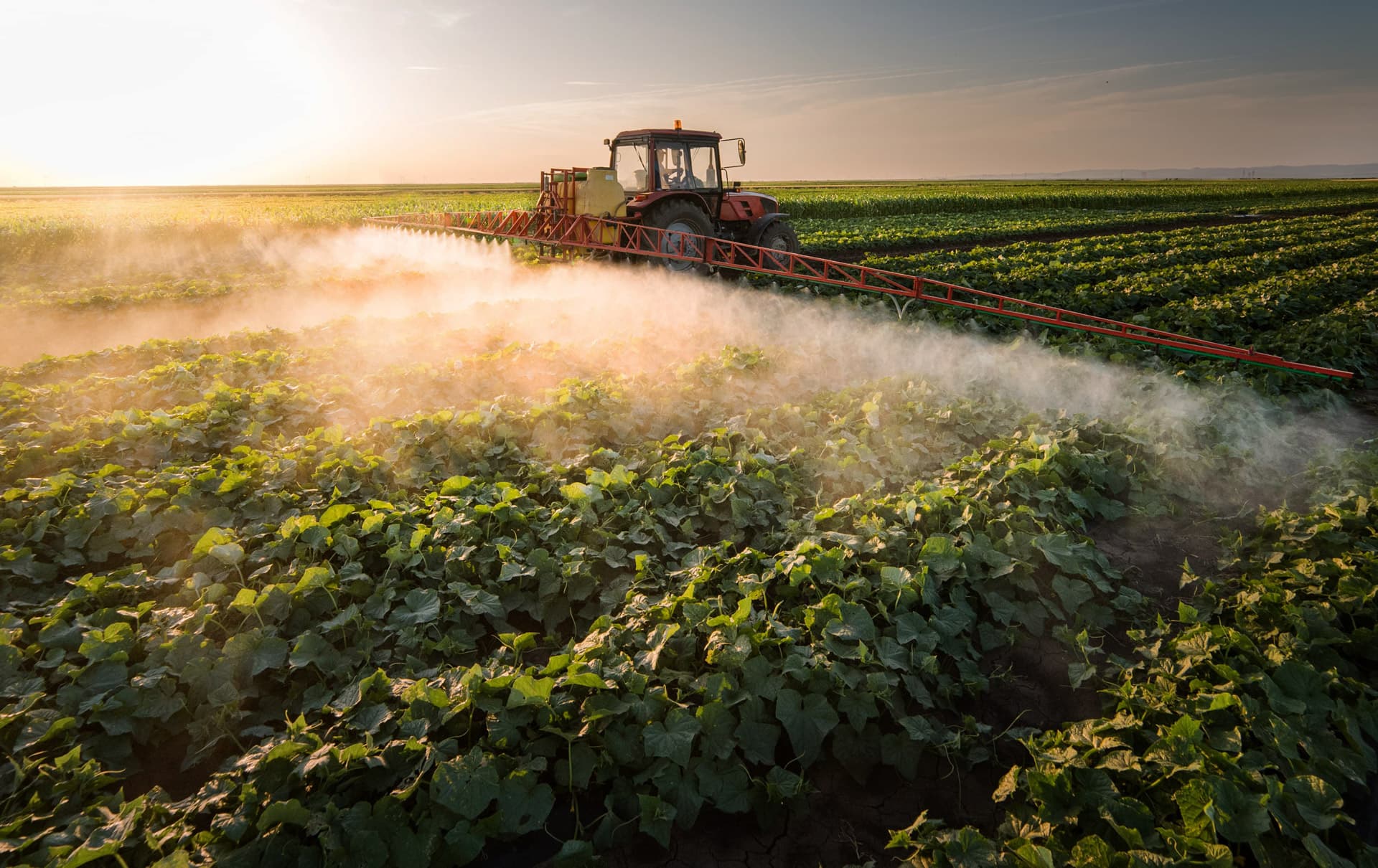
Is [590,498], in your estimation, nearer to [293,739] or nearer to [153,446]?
[293,739]

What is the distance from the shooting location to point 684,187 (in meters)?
12.9

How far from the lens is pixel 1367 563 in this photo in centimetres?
379

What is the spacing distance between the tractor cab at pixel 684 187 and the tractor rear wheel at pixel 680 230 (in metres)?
0.01

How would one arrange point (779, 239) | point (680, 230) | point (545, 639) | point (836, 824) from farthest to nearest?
point (779, 239) → point (680, 230) → point (545, 639) → point (836, 824)

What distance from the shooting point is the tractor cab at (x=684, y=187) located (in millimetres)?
12383

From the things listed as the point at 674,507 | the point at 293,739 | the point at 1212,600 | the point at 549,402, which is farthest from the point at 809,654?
the point at 549,402

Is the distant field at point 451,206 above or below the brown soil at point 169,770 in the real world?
above

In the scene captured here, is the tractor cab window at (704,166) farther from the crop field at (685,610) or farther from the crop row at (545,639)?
the crop row at (545,639)

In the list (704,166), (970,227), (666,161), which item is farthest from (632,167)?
(970,227)

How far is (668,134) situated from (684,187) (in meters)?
0.99

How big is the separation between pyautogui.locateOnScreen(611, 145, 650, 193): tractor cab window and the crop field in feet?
20.1

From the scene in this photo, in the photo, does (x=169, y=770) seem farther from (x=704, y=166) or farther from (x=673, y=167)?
(x=704, y=166)

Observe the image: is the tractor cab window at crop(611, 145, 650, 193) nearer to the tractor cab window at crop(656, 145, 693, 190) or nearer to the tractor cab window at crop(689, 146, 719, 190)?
the tractor cab window at crop(656, 145, 693, 190)

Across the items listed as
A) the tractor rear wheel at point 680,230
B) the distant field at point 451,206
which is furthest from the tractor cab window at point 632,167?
the distant field at point 451,206
